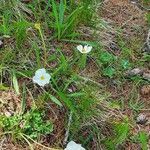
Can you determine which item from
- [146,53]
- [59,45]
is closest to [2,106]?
[59,45]

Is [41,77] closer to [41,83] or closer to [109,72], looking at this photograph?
[41,83]

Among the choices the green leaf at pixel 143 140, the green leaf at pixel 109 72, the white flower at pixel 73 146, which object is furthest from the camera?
the green leaf at pixel 109 72

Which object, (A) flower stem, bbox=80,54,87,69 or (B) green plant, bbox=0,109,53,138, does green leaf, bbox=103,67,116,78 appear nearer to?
(A) flower stem, bbox=80,54,87,69

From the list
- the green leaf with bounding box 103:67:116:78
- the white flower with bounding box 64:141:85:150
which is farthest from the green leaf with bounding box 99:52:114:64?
the white flower with bounding box 64:141:85:150

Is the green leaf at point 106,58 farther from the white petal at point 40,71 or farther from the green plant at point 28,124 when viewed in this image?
the green plant at point 28,124

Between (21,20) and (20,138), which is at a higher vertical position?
(21,20)

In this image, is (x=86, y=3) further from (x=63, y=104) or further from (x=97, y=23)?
(x=63, y=104)

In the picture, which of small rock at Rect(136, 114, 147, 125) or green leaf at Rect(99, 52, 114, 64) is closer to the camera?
small rock at Rect(136, 114, 147, 125)

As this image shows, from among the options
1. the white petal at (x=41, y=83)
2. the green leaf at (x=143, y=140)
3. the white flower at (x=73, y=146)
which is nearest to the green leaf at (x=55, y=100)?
the white petal at (x=41, y=83)
